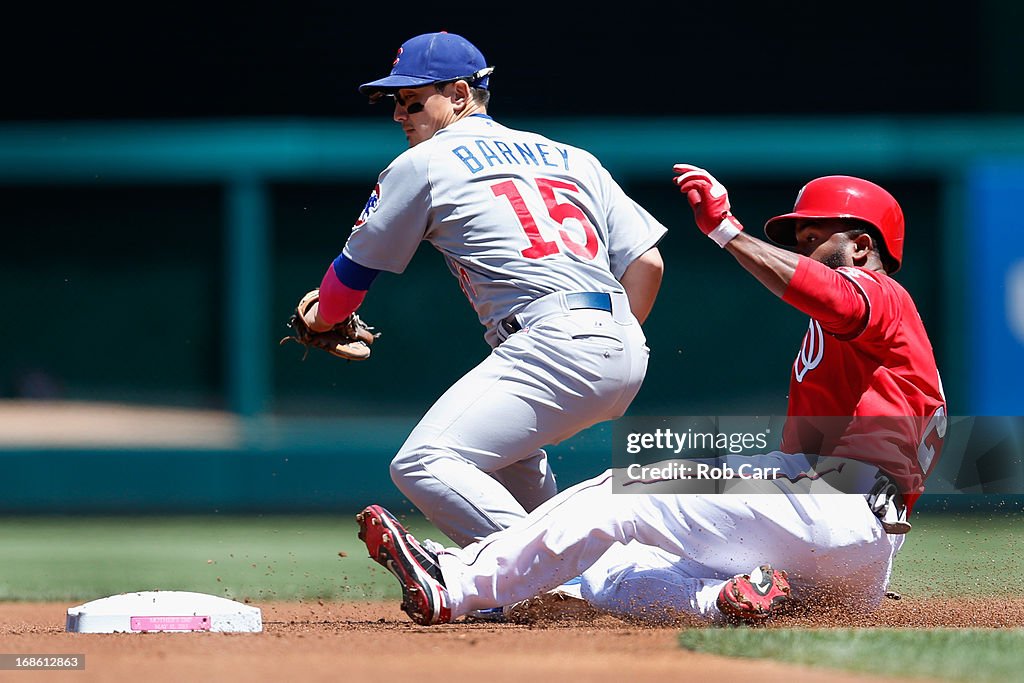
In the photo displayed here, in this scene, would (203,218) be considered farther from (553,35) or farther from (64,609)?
(64,609)

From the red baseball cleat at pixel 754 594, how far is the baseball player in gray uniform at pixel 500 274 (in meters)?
0.53

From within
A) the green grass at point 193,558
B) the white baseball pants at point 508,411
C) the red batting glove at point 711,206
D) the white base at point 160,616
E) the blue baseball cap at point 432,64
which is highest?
the blue baseball cap at point 432,64

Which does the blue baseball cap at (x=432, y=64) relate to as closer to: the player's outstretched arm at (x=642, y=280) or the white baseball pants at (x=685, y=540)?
the player's outstretched arm at (x=642, y=280)

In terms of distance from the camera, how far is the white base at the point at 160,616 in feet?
12.1

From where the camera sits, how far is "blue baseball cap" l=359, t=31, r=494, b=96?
4004 millimetres

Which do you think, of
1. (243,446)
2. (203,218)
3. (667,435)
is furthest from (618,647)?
(203,218)

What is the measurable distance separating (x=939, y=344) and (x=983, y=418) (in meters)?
0.46

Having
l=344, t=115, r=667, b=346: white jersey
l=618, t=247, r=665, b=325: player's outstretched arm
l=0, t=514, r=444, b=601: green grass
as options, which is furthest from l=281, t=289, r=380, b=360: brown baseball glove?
l=0, t=514, r=444, b=601: green grass

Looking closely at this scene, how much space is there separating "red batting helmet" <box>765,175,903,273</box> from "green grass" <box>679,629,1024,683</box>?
0.96 meters

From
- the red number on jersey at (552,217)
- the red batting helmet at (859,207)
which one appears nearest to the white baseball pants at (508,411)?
the red number on jersey at (552,217)

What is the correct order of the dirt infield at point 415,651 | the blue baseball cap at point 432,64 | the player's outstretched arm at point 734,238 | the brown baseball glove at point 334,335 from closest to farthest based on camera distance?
the dirt infield at point 415,651 < the player's outstretched arm at point 734,238 < the blue baseball cap at point 432,64 < the brown baseball glove at point 334,335

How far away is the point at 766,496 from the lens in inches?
140

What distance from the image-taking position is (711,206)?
3547 millimetres

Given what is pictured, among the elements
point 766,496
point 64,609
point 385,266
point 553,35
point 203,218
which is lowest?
point 64,609
